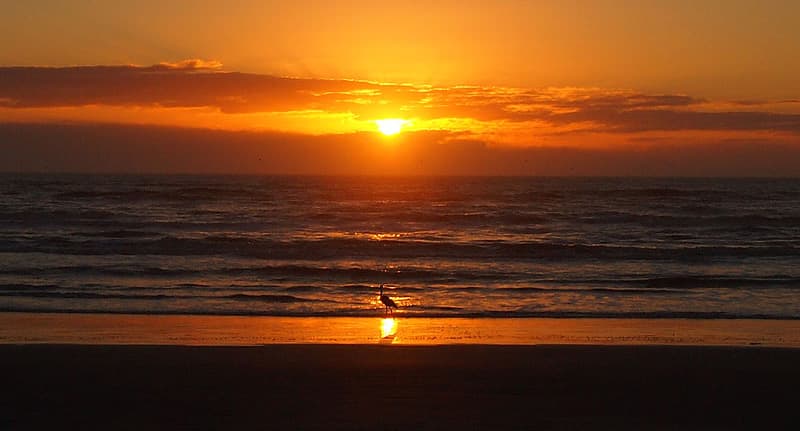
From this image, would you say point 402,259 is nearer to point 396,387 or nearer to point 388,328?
point 388,328

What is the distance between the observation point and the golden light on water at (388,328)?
44.1 ft

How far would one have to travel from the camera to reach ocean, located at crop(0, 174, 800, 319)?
17.5m

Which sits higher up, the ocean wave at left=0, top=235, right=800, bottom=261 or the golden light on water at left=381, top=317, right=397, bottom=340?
the ocean wave at left=0, top=235, right=800, bottom=261

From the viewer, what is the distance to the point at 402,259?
2661cm

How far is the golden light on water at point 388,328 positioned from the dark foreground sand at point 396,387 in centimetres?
172

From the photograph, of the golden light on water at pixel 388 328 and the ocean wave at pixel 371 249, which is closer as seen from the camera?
the golden light on water at pixel 388 328

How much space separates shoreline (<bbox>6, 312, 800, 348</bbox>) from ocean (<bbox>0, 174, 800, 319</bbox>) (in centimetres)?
89

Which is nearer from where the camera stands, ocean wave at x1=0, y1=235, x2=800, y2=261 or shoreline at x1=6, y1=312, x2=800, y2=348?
shoreline at x1=6, y1=312, x2=800, y2=348

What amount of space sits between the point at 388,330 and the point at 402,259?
1254 centimetres

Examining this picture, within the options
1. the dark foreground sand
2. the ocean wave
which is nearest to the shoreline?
the dark foreground sand

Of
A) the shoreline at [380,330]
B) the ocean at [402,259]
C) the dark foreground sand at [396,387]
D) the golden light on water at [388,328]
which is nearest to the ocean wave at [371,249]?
the ocean at [402,259]

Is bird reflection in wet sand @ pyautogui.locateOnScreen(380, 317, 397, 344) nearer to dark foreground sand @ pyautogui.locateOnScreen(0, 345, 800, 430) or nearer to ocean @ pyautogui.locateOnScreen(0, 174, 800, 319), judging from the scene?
ocean @ pyautogui.locateOnScreen(0, 174, 800, 319)

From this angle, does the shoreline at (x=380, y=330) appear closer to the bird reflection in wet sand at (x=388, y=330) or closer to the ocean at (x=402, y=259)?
the bird reflection in wet sand at (x=388, y=330)

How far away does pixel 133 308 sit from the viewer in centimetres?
1655
